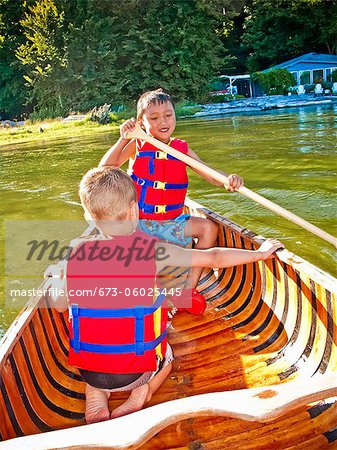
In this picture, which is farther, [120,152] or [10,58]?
[10,58]

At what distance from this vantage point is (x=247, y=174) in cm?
870

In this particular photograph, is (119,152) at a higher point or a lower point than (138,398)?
higher

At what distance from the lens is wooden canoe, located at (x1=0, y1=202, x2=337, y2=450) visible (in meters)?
1.27

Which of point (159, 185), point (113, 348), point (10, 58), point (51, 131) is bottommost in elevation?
point (113, 348)

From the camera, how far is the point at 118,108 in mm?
26078

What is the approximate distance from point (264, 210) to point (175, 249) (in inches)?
178

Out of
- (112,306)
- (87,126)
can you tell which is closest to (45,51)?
(87,126)

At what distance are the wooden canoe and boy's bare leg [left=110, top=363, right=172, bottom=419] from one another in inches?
3.5

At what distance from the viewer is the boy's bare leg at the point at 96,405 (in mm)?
1777

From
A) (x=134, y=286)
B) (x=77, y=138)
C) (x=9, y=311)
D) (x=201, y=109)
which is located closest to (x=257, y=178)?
(x=9, y=311)

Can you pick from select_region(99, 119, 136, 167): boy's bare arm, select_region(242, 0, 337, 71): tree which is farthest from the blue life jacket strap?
select_region(242, 0, 337, 71): tree

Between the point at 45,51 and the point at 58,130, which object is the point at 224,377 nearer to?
the point at 58,130

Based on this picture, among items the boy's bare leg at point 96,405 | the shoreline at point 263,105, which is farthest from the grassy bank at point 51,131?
the boy's bare leg at point 96,405

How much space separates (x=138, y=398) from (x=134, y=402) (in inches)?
0.8
